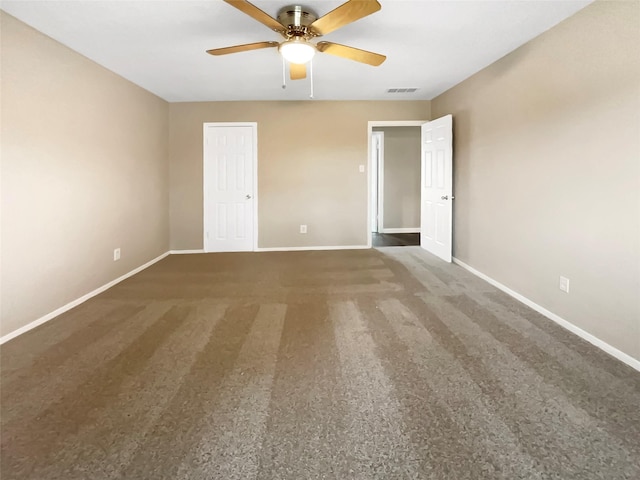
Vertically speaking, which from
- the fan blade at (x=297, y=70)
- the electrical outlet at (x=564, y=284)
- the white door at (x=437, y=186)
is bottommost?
the electrical outlet at (x=564, y=284)

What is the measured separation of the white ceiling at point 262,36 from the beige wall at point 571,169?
0.27 metres

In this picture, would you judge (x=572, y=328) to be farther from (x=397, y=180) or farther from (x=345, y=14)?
(x=397, y=180)

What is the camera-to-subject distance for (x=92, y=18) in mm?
2668

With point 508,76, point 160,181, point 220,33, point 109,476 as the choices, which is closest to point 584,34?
point 508,76

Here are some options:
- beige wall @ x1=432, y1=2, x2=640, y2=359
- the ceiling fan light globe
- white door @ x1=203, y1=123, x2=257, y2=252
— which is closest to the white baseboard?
beige wall @ x1=432, y1=2, x2=640, y2=359

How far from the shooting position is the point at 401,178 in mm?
7672

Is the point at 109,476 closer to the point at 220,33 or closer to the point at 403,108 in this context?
the point at 220,33

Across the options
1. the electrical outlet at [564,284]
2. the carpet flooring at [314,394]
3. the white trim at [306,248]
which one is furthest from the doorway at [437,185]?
the electrical outlet at [564,284]

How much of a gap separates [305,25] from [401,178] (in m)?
5.41

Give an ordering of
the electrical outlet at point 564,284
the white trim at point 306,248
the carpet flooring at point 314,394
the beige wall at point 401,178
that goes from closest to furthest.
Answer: the carpet flooring at point 314,394 < the electrical outlet at point 564,284 < the white trim at point 306,248 < the beige wall at point 401,178

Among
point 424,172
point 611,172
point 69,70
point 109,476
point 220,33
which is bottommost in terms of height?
point 109,476

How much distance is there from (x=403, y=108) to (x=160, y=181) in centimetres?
384

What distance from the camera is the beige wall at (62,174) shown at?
8.64 ft

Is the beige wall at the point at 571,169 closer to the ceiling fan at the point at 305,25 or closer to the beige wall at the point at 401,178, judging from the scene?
the ceiling fan at the point at 305,25
